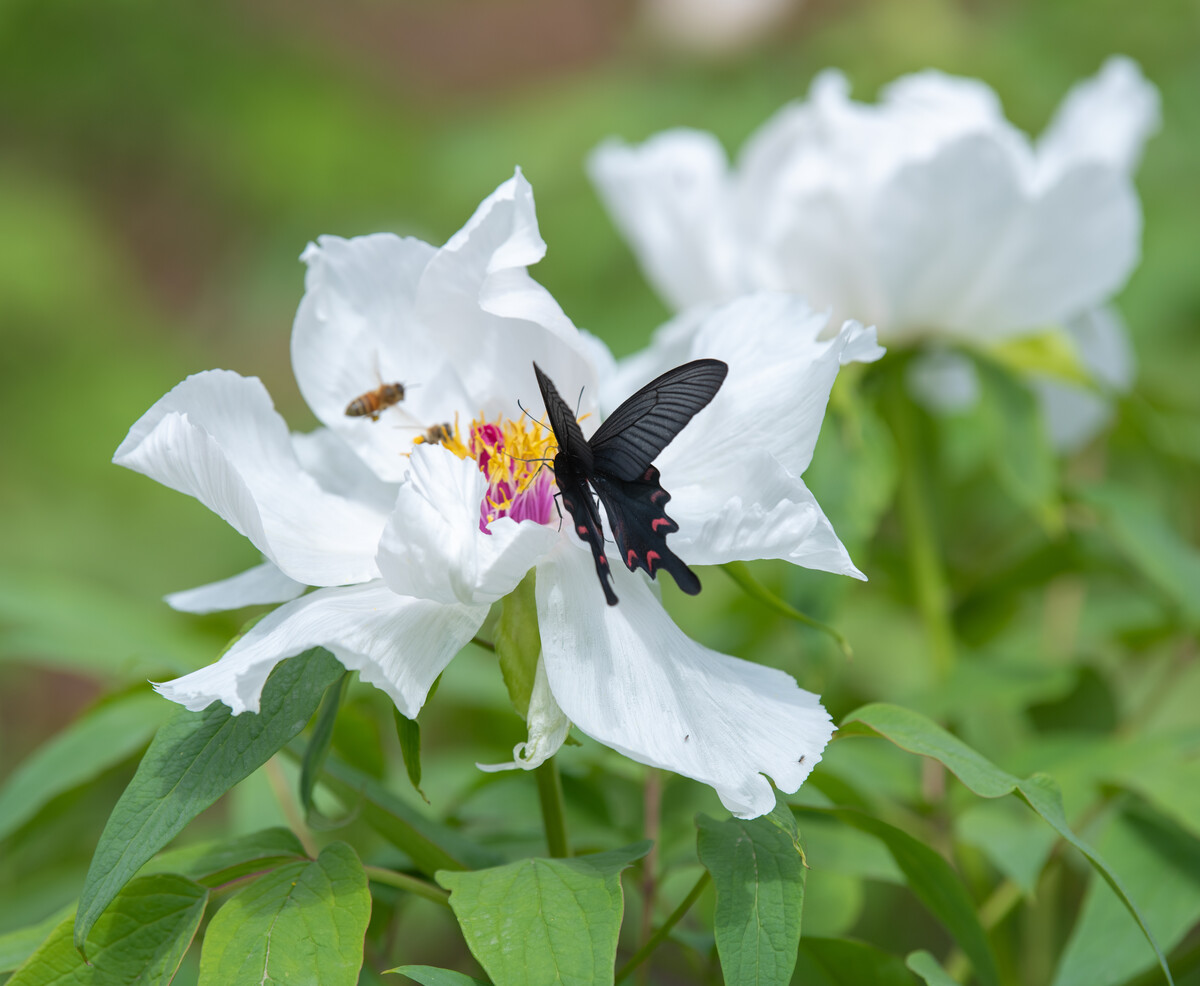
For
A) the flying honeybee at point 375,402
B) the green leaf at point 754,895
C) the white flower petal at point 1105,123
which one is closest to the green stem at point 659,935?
the green leaf at point 754,895

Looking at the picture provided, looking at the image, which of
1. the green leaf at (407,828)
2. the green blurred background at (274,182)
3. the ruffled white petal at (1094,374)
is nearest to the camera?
the green leaf at (407,828)

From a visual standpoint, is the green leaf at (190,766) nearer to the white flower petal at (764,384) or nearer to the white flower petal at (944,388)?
the white flower petal at (764,384)

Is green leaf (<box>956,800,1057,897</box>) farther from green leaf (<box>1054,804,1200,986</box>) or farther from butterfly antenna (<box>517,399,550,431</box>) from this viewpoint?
butterfly antenna (<box>517,399,550,431</box>)

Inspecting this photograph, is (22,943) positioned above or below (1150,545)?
above

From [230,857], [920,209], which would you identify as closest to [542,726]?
[230,857]

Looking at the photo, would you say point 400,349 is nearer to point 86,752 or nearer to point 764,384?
point 764,384
